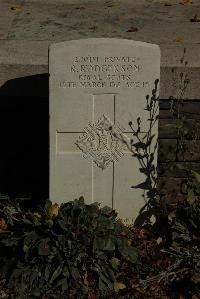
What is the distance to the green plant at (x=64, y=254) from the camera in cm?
356

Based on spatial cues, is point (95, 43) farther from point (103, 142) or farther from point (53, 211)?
point (53, 211)

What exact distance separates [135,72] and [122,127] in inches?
15.6

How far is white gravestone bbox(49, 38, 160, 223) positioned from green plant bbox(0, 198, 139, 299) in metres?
0.36

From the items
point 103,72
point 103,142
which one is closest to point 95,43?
point 103,72

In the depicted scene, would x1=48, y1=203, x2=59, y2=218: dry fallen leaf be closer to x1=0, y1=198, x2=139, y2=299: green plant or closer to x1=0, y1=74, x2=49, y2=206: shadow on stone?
x1=0, y1=198, x2=139, y2=299: green plant

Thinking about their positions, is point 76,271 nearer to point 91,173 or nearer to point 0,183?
point 91,173

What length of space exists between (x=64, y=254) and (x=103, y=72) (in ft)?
4.05

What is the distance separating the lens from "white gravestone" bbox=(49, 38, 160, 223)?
3828 mm

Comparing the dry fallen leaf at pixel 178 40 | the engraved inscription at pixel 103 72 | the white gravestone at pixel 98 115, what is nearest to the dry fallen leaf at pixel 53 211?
the white gravestone at pixel 98 115

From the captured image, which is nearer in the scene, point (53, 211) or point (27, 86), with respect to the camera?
point (53, 211)

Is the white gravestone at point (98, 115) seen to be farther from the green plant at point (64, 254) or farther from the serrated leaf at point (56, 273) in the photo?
the serrated leaf at point (56, 273)

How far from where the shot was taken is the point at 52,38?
5086 mm

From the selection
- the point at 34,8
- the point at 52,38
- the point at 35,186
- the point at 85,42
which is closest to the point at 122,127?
the point at 85,42

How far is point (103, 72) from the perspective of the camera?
3.87 meters
